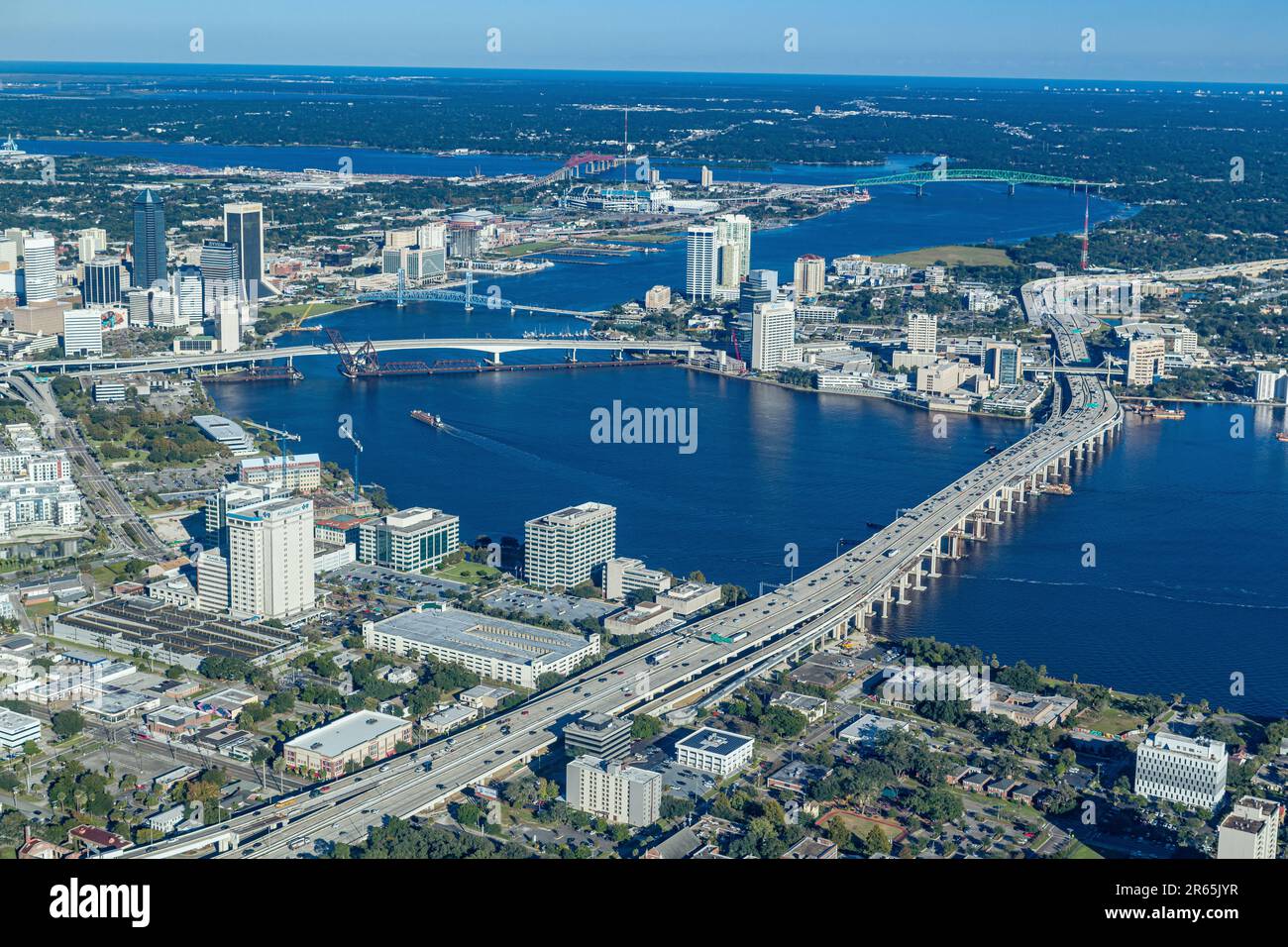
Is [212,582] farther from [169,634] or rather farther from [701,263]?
[701,263]

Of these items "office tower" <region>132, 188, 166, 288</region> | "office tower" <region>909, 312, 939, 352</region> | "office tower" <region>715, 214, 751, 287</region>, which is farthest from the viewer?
"office tower" <region>715, 214, 751, 287</region>

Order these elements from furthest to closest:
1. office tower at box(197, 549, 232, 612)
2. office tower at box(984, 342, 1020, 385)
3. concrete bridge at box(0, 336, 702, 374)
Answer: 1. concrete bridge at box(0, 336, 702, 374)
2. office tower at box(984, 342, 1020, 385)
3. office tower at box(197, 549, 232, 612)

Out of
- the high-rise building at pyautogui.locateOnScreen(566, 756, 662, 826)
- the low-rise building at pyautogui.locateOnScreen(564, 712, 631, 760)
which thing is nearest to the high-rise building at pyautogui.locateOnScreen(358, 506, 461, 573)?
the low-rise building at pyautogui.locateOnScreen(564, 712, 631, 760)

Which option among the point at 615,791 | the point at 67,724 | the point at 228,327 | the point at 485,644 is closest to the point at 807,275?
the point at 228,327

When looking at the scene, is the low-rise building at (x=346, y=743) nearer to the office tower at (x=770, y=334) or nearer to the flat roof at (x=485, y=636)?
the flat roof at (x=485, y=636)

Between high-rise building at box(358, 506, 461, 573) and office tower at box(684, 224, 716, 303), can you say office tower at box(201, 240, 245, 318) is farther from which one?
high-rise building at box(358, 506, 461, 573)
